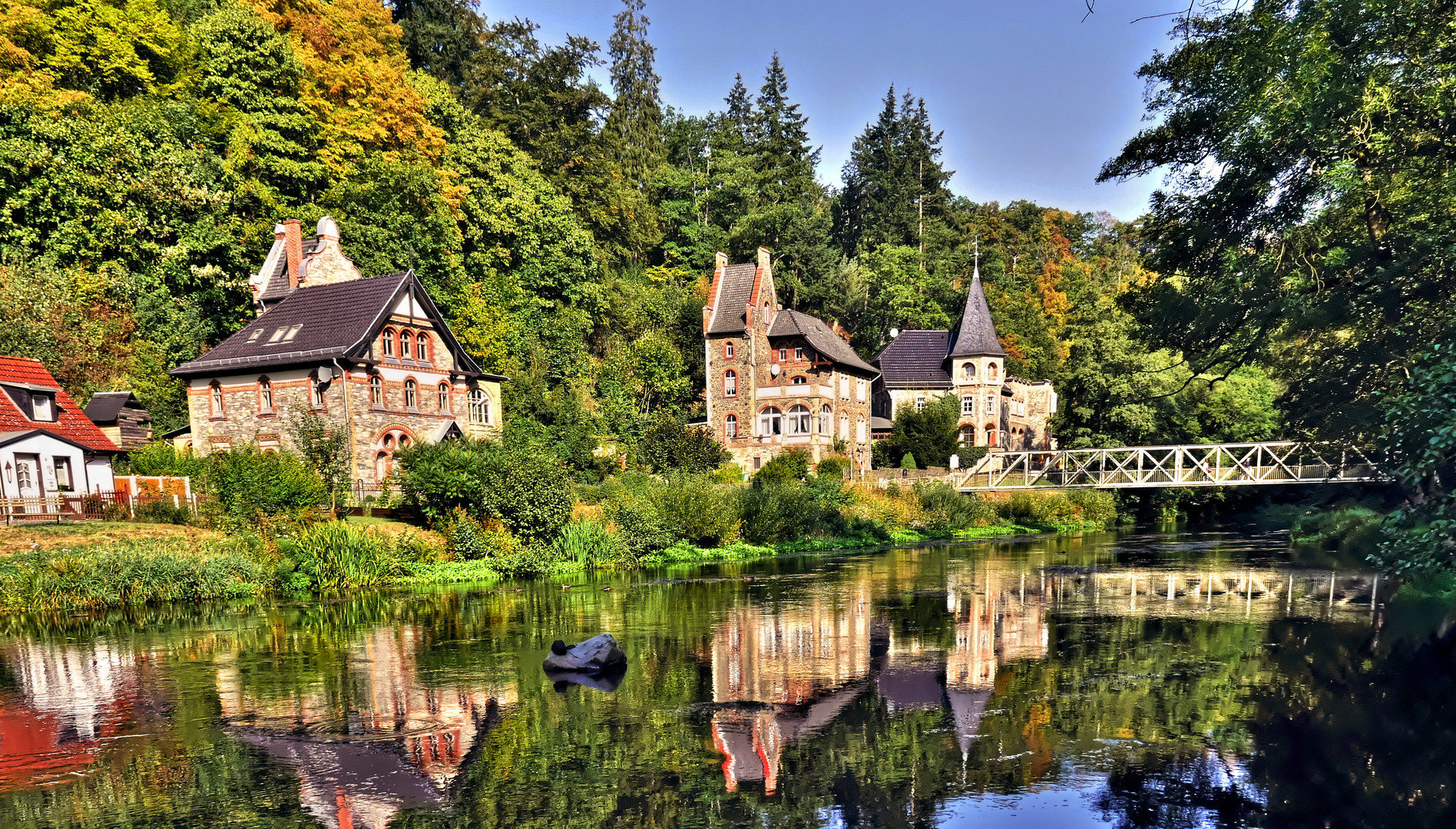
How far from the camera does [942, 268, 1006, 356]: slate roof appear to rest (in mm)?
61094

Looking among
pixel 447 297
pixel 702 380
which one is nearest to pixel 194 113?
pixel 447 297

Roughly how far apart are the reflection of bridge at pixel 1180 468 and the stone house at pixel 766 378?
29.3 ft

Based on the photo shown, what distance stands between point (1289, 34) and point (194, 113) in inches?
1754

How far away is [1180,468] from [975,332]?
77.3 ft

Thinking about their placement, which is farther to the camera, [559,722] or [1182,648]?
[1182,648]

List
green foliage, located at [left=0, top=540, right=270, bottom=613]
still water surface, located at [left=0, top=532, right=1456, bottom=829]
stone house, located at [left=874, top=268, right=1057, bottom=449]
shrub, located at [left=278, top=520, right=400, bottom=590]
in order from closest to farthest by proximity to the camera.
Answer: still water surface, located at [left=0, top=532, right=1456, bottom=829]
green foliage, located at [left=0, top=540, right=270, bottom=613]
shrub, located at [left=278, top=520, right=400, bottom=590]
stone house, located at [left=874, top=268, right=1057, bottom=449]

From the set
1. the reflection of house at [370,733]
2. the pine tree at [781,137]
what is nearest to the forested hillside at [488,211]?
the pine tree at [781,137]

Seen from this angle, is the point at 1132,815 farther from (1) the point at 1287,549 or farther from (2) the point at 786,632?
(1) the point at 1287,549

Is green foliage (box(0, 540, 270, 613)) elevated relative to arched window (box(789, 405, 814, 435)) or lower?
lower

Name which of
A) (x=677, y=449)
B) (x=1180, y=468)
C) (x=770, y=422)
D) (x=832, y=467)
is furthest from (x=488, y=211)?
(x=1180, y=468)

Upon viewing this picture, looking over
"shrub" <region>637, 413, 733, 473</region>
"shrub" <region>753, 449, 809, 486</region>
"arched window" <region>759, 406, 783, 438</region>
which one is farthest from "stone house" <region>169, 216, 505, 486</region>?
"arched window" <region>759, 406, 783, 438</region>

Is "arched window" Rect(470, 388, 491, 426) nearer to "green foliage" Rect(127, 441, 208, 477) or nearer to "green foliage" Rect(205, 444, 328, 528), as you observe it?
"green foliage" Rect(127, 441, 208, 477)

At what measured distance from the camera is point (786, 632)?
20.0 metres

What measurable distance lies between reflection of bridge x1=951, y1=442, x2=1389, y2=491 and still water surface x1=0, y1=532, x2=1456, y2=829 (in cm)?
654
